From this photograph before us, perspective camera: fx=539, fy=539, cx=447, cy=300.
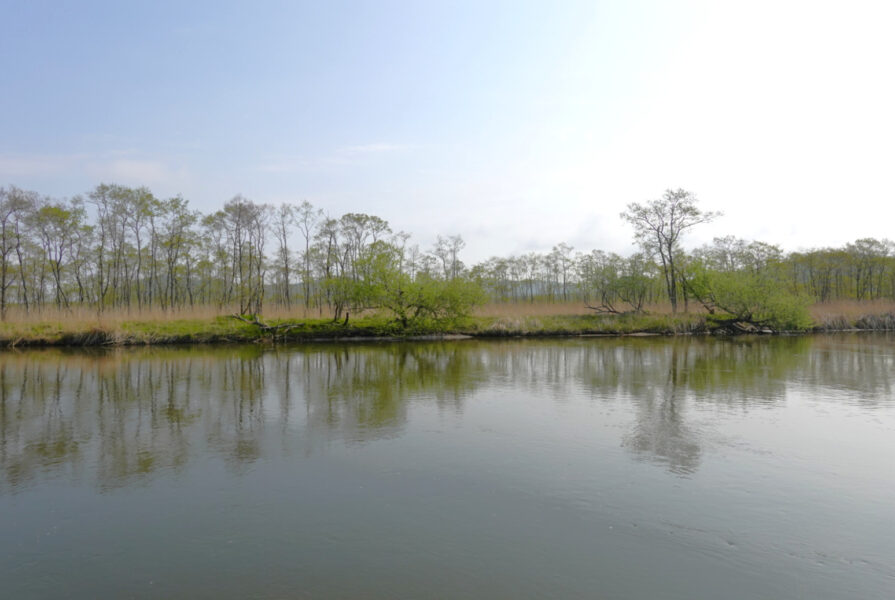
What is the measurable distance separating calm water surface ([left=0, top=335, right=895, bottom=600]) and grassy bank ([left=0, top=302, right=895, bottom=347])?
15.6 meters

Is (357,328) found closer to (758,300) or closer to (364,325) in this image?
(364,325)

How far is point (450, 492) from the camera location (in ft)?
19.6

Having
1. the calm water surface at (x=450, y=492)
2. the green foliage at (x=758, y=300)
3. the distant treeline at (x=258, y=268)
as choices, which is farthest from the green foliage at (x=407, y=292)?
the calm water surface at (x=450, y=492)

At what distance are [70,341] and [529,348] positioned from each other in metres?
21.8

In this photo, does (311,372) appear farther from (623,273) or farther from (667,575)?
(623,273)

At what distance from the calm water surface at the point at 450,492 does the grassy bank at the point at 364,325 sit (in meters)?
15.6

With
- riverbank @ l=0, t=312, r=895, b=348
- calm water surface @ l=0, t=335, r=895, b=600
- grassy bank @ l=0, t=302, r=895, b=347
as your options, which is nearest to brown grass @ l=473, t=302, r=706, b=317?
grassy bank @ l=0, t=302, r=895, b=347

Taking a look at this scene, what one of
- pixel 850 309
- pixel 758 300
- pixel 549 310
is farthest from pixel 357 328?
pixel 850 309

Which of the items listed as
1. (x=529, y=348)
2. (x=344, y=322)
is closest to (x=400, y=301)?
(x=344, y=322)

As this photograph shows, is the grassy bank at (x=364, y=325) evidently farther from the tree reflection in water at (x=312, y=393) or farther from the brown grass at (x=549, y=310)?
the tree reflection in water at (x=312, y=393)

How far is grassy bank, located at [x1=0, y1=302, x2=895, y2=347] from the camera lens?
25875mm

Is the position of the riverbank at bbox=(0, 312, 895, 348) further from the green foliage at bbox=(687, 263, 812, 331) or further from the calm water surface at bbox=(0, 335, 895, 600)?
the calm water surface at bbox=(0, 335, 895, 600)

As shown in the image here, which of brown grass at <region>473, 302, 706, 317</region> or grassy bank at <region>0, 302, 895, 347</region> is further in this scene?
brown grass at <region>473, 302, 706, 317</region>

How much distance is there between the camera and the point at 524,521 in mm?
5227
